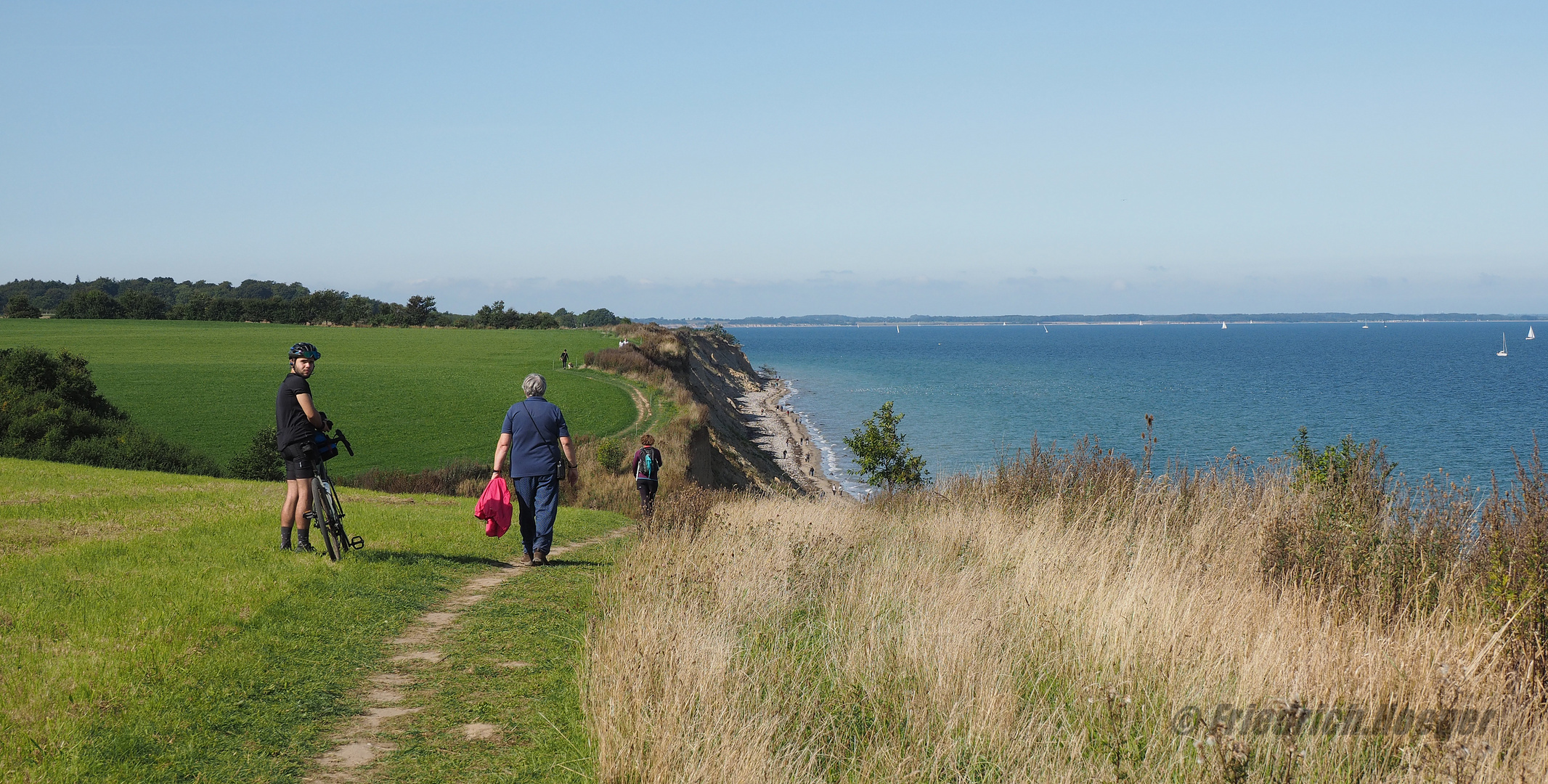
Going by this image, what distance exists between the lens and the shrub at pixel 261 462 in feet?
80.7

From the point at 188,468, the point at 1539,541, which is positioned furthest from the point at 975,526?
the point at 188,468

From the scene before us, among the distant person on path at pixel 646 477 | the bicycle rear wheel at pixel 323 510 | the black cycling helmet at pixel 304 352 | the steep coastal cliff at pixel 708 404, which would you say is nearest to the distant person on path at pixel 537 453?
the bicycle rear wheel at pixel 323 510

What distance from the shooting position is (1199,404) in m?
78.9

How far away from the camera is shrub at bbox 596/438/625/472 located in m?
29.3

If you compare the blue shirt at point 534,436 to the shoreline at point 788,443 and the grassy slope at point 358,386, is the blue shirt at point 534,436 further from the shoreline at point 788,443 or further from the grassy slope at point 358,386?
the shoreline at point 788,443

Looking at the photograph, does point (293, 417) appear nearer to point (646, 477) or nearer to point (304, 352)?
point (304, 352)

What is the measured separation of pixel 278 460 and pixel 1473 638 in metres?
25.3

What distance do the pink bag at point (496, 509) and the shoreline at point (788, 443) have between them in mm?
20117

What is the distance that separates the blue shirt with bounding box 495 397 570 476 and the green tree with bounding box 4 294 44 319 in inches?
4070

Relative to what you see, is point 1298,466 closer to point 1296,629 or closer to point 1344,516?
point 1344,516

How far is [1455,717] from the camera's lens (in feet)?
16.2

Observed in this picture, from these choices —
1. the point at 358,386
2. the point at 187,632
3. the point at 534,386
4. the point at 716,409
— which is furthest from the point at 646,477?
the point at 716,409

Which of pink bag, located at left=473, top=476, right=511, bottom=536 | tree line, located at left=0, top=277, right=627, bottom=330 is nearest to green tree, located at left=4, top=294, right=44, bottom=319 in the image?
tree line, located at left=0, top=277, right=627, bottom=330

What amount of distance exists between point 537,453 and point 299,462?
2.22 metres
